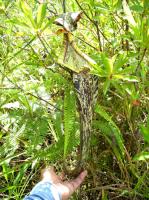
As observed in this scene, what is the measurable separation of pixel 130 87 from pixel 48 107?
0.30 m

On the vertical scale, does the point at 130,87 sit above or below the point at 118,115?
above

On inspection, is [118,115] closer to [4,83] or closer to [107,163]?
[107,163]

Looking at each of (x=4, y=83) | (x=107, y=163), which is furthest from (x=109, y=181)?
(x=4, y=83)

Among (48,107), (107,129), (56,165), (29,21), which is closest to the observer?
(29,21)

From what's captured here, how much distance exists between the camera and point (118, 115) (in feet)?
3.86

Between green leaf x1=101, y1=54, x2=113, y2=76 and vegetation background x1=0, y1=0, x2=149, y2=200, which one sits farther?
vegetation background x1=0, y1=0, x2=149, y2=200

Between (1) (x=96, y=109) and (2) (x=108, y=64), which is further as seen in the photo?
(1) (x=96, y=109)

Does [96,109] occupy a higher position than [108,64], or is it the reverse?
[108,64]

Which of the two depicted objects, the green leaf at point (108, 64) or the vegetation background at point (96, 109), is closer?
the green leaf at point (108, 64)

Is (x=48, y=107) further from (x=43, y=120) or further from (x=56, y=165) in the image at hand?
(x=56, y=165)

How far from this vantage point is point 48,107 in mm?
1146

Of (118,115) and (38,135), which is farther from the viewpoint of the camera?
(118,115)

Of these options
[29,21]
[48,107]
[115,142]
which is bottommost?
[115,142]

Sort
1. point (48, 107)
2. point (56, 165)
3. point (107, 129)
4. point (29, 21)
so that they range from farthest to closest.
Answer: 1. point (56, 165)
2. point (48, 107)
3. point (107, 129)
4. point (29, 21)
